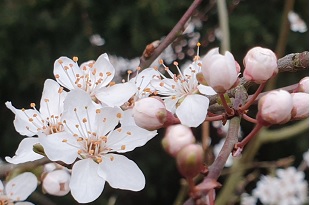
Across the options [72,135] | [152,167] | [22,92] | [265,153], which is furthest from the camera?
[265,153]

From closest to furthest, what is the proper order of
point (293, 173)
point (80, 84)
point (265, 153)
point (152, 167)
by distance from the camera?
point (80, 84)
point (293, 173)
point (152, 167)
point (265, 153)

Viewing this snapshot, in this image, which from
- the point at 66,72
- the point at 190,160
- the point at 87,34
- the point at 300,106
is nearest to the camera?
the point at 190,160

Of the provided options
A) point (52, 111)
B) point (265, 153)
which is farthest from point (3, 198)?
point (265, 153)

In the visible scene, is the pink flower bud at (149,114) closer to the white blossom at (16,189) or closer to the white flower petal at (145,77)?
the white flower petal at (145,77)

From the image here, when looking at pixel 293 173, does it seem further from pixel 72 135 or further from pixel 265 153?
pixel 72 135

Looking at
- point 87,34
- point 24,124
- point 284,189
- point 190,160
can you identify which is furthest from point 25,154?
point 87,34

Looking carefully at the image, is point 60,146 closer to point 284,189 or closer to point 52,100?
point 52,100

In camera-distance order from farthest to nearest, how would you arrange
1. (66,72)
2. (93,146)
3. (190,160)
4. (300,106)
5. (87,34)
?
(87,34) → (66,72) → (93,146) → (300,106) → (190,160)
